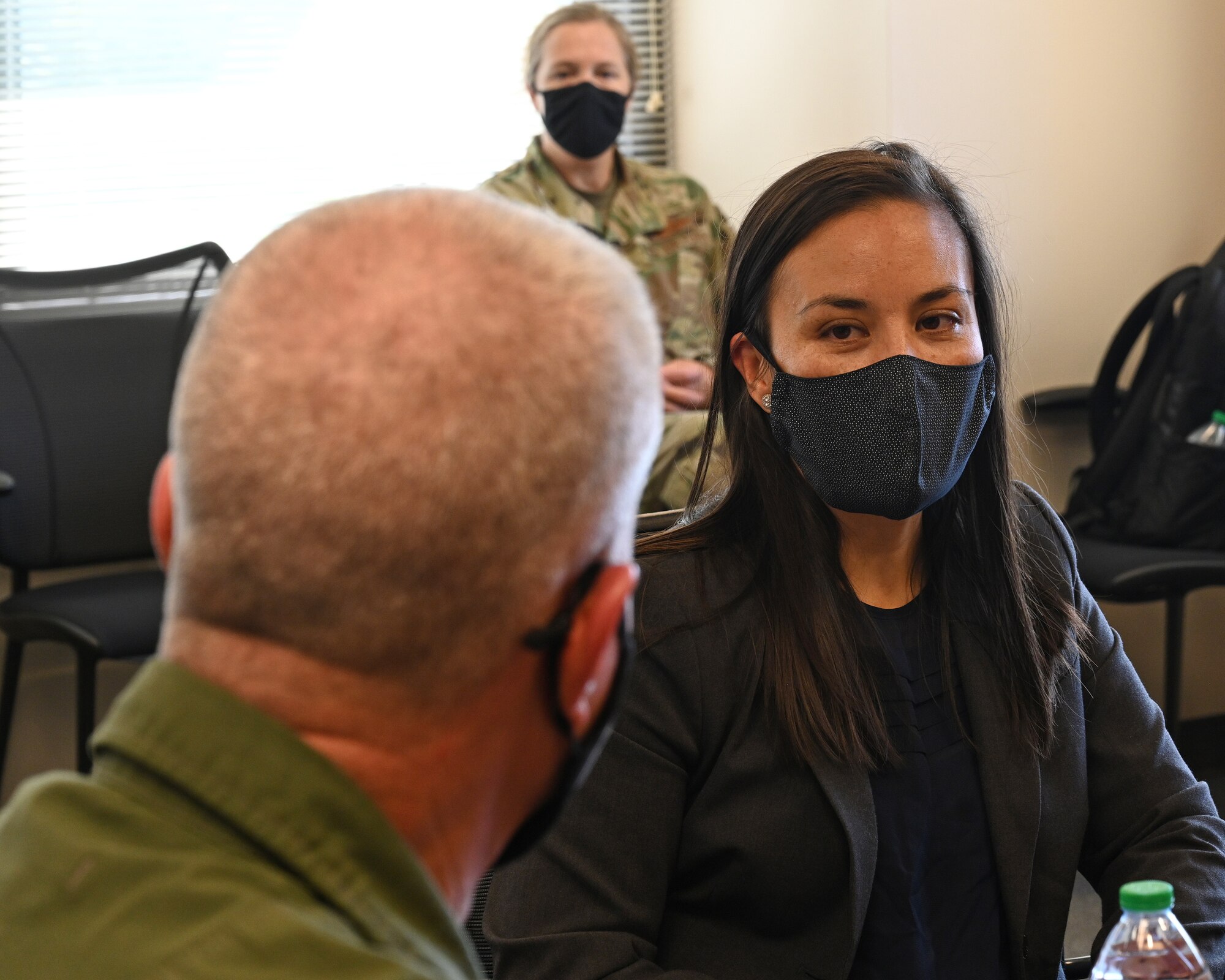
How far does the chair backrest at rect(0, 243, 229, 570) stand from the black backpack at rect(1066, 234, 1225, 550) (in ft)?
6.82

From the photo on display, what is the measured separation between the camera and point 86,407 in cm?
286

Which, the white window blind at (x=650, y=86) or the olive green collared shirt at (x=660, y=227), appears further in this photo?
the white window blind at (x=650, y=86)

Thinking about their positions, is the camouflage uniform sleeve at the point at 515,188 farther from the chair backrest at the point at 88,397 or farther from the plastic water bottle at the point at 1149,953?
the plastic water bottle at the point at 1149,953

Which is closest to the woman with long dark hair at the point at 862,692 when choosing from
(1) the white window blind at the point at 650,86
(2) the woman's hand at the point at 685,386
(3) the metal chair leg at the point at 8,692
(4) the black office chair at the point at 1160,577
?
(4) the black office chair at the point at 1160,577

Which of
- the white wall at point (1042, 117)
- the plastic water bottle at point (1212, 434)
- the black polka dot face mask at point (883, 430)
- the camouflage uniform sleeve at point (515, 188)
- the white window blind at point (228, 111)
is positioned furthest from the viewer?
the white window blind at point (228, 111)

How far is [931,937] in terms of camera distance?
1162 millimetres

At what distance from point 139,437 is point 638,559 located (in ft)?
6.40

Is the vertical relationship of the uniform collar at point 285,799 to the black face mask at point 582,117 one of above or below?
below

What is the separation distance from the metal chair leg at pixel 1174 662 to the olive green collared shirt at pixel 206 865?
2519 millimetres

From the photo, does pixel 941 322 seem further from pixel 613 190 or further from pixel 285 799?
pixel 613 190

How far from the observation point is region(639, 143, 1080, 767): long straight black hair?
1.20 m

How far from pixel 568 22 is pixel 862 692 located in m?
2.33

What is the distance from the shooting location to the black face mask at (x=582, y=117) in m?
3.07

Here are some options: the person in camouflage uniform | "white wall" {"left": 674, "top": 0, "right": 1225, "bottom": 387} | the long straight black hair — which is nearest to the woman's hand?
the person in camouflage uniform
